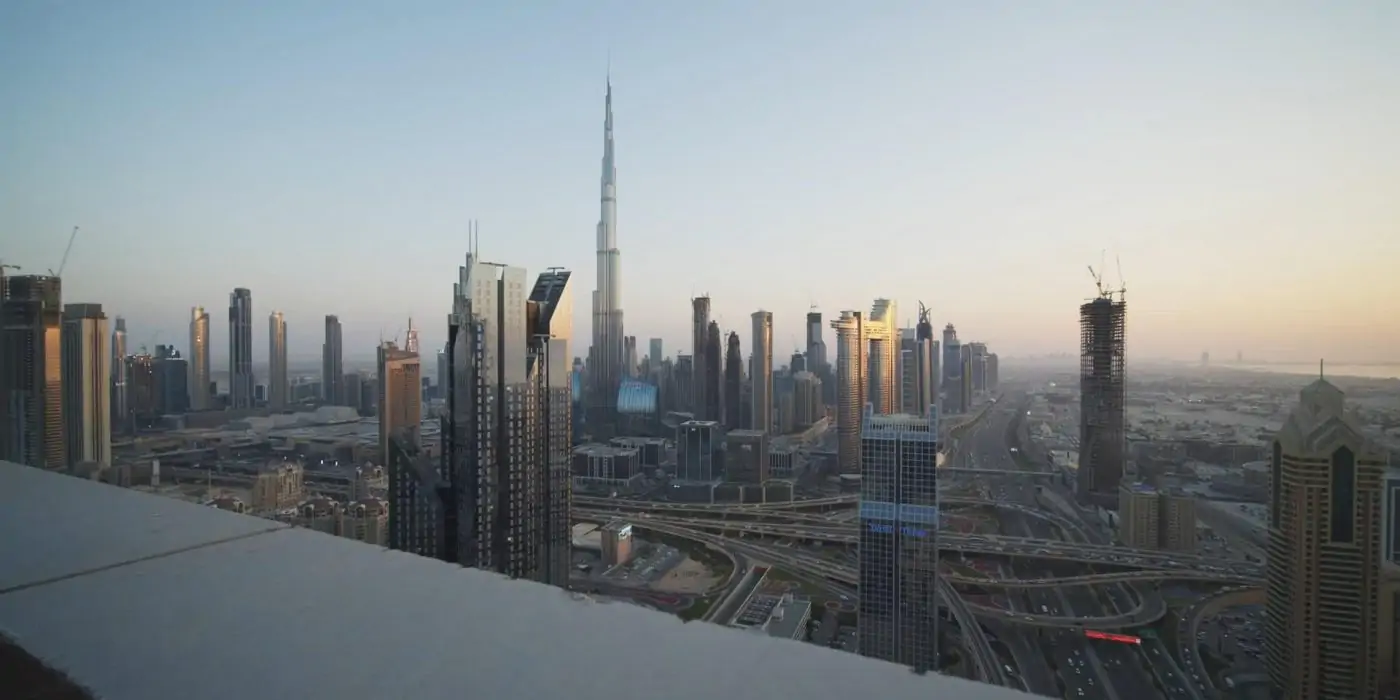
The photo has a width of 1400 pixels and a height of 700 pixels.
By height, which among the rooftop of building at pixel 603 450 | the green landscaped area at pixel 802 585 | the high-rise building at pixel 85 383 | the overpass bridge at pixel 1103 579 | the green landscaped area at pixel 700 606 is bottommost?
the green landscaped area at pixel 802 585

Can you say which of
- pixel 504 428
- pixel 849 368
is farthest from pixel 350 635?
pixel 849 368

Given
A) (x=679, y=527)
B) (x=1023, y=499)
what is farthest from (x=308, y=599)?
(x=1023, y=499)

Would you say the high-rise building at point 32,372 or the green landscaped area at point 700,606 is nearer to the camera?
the high-rise building at point 32,372

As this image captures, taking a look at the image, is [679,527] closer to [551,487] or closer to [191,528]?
[551,487]

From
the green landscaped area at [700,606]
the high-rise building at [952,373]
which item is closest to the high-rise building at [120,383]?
the green landscaped area at [700,606]

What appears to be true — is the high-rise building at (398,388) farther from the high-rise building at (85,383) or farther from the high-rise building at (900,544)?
the high-rise building at (900,544)
